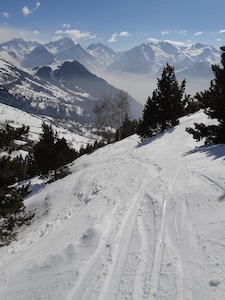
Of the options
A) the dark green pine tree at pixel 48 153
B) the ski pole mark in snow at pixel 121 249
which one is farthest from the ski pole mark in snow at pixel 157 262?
the dark green pine tree at pixel 48 153

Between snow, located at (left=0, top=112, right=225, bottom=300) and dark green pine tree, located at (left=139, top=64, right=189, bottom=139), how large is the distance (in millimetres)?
17684

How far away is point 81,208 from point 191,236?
7.03 m

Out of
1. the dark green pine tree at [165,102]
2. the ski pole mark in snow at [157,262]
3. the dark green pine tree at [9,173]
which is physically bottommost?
the ski pole mark in snow at [157,262]

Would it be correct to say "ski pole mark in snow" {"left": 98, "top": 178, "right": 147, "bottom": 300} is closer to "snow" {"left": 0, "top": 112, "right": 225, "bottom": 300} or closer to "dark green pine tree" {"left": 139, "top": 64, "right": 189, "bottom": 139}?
"snow" {"left": 0, "top": 112, "right": 225, "bottom": 300}

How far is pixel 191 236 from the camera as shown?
8.34 m

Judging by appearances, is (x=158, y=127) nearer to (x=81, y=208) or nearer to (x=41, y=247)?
(x=81, y=208)

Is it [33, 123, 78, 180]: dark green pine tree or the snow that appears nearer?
the snow

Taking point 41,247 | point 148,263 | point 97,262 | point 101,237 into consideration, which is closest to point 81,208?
point 41,247

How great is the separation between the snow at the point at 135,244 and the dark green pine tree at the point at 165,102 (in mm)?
17684

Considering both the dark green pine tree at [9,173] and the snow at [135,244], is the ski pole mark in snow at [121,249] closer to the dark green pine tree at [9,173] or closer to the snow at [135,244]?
the snow at [135,244]

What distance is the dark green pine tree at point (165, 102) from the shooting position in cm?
3303

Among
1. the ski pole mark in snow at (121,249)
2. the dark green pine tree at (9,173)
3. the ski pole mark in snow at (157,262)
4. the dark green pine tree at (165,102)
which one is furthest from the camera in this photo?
the dark green pine tree at (165,102)

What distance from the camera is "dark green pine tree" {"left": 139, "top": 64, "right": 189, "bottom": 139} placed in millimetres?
33031

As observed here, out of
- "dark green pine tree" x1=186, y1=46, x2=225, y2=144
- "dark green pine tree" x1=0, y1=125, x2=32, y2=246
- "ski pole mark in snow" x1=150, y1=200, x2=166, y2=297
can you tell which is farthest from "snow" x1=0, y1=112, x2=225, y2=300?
"dark green pine tree" x1=186, y1=46, x2=225, y2=144
